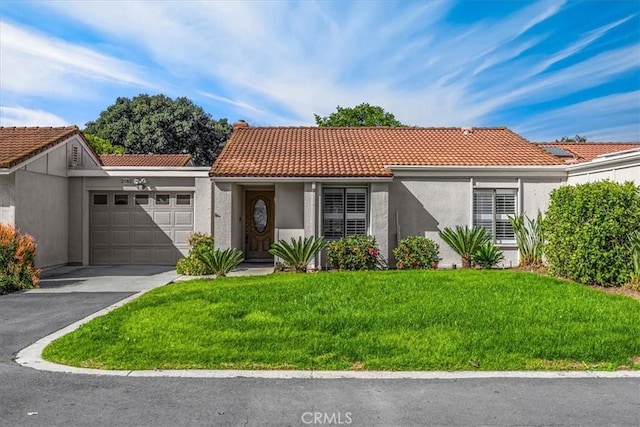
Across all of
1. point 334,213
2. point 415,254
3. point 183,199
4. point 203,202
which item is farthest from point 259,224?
point 415,254

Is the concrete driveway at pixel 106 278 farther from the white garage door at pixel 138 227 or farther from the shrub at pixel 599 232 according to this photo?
the shrub at pixel 599 232

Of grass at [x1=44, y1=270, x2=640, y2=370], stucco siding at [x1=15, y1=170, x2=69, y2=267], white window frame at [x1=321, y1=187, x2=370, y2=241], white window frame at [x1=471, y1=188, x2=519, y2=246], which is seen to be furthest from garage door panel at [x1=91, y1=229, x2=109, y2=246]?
white window frame at [x1=471, y1=188, x2=519, y2=246]

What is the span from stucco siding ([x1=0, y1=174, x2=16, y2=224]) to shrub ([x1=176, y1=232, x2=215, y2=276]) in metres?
4.50

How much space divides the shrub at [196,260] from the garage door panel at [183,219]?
208 centimetres

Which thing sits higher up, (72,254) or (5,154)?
(5,154)

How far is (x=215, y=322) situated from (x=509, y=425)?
4.54 meters

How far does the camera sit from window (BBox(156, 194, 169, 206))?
1612cm

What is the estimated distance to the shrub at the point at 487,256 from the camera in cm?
1376

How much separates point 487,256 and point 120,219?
11592mm

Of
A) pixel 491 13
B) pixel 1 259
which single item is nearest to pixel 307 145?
pixel 491 13

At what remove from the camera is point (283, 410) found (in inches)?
185

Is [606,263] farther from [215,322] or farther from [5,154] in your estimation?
[5,154]

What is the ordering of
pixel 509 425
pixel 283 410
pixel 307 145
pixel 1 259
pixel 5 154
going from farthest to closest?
pixel 307 145, pixel 5 154, pixel 1 259, pixel 283 410, pixel 509 425

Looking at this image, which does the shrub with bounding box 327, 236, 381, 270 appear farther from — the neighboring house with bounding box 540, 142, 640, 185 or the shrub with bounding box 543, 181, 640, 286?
the neighboring house with bounding box 540, 142, 640, 185
